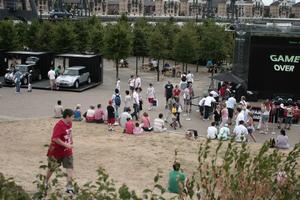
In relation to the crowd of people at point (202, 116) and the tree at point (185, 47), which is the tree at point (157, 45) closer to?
the tree at point (185, 47)

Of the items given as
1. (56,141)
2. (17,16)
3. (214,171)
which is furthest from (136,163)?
(17,16)

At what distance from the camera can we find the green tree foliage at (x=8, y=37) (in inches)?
1714

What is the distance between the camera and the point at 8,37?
4359 cm

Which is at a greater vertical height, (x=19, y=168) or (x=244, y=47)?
(x=244, y=47)

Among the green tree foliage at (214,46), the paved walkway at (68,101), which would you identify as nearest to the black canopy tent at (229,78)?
the paved walkway at (68,101)

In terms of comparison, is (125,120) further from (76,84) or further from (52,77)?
(76,84)

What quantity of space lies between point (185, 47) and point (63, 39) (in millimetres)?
10722

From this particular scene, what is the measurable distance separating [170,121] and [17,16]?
61.7 metres

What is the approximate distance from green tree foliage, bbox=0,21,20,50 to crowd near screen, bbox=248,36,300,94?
888 inches

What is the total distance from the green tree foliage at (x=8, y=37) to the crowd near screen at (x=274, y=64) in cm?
2256

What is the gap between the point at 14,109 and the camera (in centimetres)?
2514

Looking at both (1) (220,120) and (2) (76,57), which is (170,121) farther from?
(2) (76,57)

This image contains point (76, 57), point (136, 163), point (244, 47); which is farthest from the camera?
point (76, 57)

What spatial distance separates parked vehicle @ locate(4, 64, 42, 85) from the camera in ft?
106
